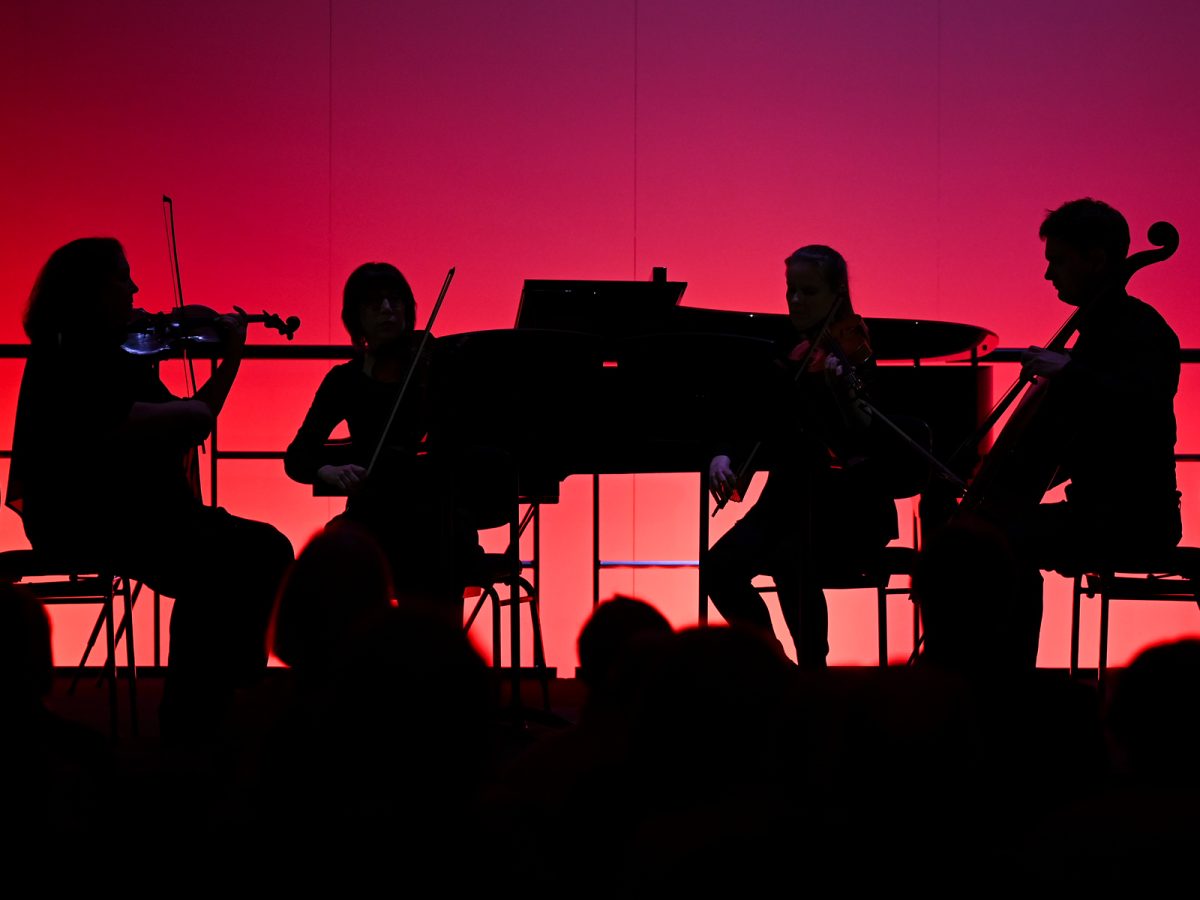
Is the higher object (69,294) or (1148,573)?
(69,294)

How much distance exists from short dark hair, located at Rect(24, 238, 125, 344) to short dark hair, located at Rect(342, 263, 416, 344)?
2.19ft

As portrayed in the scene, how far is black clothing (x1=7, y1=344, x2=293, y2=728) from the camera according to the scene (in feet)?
7.30

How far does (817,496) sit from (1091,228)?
804 millimetres

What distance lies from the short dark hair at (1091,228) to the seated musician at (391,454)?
134cm

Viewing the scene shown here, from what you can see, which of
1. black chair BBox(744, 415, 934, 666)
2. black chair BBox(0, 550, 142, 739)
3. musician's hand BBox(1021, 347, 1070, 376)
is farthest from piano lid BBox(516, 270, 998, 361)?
black chair BBox(0, 550, 142, 739)

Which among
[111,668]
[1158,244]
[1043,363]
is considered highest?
[1158,244]

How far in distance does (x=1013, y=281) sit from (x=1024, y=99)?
2.16 feet

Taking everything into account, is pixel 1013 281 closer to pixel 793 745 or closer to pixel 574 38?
pixel 574 38

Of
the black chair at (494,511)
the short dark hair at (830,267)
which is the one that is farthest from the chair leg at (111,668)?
the short dark hair at (830,267)

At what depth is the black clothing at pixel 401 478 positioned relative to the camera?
238cm

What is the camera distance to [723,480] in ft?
8.77

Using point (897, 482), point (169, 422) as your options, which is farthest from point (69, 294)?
point (897, 482)

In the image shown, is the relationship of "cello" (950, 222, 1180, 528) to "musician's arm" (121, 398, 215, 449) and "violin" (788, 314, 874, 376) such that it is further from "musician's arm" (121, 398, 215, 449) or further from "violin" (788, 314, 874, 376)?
"musician's arm" (121, 398, 215, 449)

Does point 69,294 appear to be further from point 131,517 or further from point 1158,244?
point 1158,244
